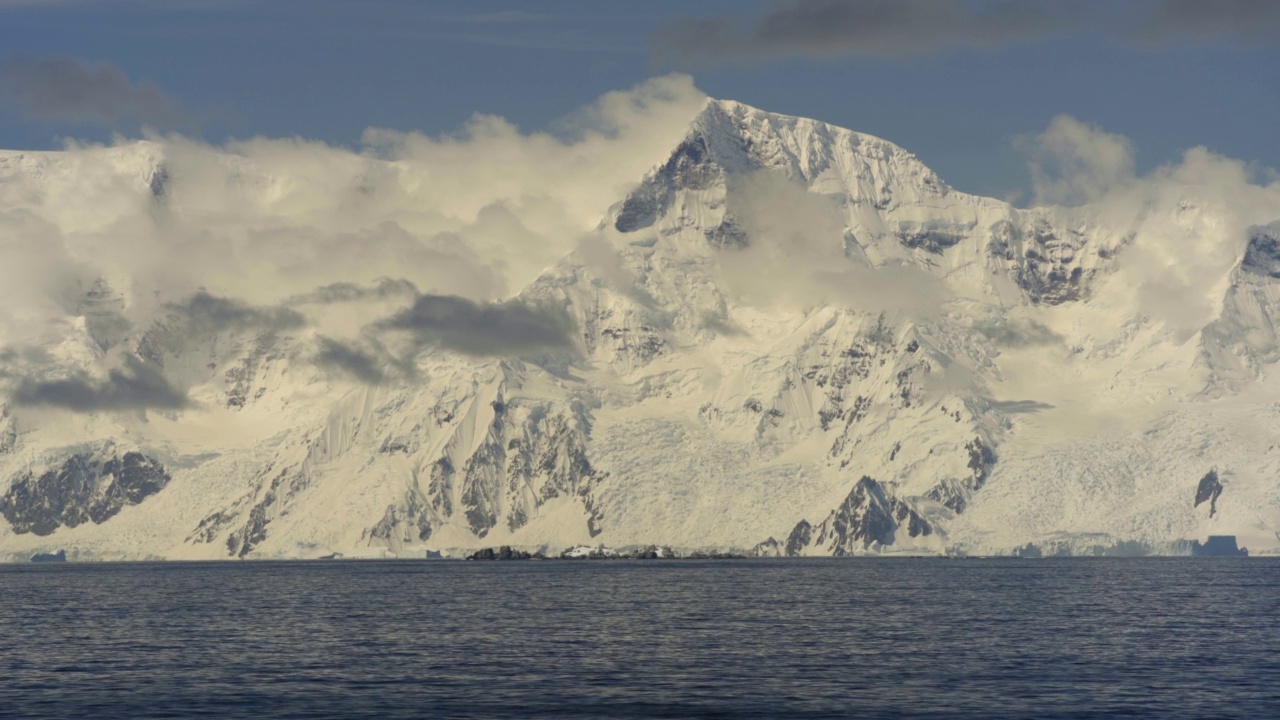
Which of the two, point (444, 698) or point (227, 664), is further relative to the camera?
point (227, 664)

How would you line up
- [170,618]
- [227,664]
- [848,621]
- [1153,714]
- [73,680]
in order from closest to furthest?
[1153,714] → [73,680] → [227,664] → [848,621] → [170,618]

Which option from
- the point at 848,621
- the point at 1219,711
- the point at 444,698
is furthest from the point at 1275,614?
the point at 444,698

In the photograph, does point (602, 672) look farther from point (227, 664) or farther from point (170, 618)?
point (170, 618)

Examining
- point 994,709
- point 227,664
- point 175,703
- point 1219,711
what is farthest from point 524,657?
point 1219,711

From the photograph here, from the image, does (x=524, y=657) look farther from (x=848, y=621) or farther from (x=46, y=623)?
(x=46, y=623)

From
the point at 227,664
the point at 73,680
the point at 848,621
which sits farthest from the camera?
the point at 848,621

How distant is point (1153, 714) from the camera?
367 feet

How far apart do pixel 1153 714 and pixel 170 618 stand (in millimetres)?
123335

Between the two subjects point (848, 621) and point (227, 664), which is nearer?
point (227, 664)

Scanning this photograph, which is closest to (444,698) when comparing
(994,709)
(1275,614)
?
(994,709)

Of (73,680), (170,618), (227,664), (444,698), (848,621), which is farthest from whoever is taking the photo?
(170,618)

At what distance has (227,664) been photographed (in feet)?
463

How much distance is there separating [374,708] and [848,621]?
82.1 meters

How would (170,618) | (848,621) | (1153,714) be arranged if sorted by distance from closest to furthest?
1. (1153,714)
2. (848,621)
3. (170,618)
